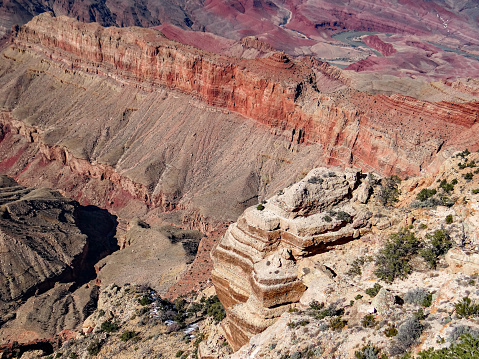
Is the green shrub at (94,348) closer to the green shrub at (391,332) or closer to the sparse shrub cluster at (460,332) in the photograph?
the green shrub at (391,332)

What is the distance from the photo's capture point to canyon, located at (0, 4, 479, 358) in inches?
2431

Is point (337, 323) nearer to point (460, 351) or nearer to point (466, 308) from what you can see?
point (466, 308)

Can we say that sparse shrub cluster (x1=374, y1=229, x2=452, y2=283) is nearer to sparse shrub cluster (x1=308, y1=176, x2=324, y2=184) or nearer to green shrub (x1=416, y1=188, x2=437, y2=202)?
green shrub (x1=416, y1=188, x2=437, y2=202)

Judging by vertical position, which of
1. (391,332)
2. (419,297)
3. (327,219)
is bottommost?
(391,332)

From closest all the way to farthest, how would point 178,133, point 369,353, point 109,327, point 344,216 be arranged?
point 369,353, point 344,216, point 109,327, point 178,133

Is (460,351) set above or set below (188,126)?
above

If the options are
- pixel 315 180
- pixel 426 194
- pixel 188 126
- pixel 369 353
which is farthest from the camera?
pixel 188 126

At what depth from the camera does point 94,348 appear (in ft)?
113

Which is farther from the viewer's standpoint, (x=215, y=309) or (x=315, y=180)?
(x=215, y=309)

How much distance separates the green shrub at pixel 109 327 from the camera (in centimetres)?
3678

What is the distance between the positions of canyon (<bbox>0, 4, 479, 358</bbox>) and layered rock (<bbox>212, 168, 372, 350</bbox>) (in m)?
4.76

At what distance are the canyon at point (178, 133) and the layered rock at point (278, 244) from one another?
4.76 metres

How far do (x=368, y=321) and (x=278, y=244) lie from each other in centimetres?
841

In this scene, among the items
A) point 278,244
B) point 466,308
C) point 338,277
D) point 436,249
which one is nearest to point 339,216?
point 338,277
